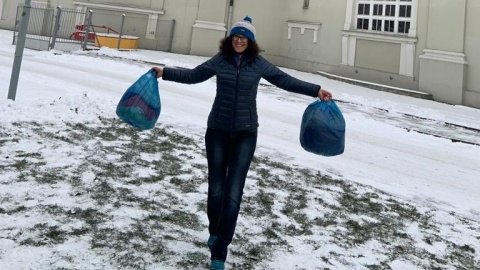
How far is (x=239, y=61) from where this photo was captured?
121 inches

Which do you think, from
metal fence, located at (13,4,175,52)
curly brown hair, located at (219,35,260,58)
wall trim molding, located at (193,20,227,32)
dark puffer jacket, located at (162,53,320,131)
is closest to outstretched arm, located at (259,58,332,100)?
dark puffer jacket, located at (162,53,320,131)

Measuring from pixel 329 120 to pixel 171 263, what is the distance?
1.68m

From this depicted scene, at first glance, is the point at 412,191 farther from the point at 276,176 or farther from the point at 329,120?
the point at 329,120

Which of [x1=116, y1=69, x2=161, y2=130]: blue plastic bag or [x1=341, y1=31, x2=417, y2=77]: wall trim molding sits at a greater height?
[x1=341, y1=31, x2=417, y2=77]: wall trim molding

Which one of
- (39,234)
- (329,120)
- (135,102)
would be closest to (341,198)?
(329,120)

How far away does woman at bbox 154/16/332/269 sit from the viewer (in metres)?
2.98

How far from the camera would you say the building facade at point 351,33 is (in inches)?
523

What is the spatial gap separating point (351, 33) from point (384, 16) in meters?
1.39

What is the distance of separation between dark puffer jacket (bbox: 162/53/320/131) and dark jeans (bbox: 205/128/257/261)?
0.09 metres

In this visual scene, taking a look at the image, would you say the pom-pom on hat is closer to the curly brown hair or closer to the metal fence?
the curly brown hair

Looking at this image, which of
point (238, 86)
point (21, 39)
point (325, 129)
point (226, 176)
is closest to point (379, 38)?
point (21, 39)

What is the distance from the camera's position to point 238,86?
9.95ft

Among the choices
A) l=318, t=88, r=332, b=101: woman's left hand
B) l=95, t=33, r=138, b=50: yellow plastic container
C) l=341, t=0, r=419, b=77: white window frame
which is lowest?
l=318, t=88, r=332, b=101: woman's left hand

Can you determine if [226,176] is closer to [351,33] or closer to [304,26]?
[351,33]
